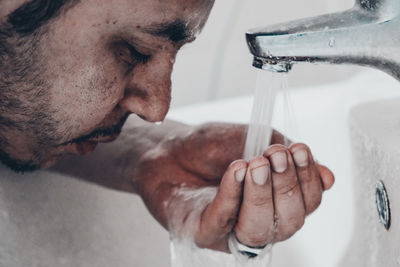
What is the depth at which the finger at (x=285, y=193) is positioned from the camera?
512 mm

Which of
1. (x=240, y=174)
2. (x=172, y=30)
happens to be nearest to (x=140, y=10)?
(x=172, y=30)

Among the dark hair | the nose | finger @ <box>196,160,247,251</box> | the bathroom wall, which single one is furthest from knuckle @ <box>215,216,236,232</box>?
the bathroom wall

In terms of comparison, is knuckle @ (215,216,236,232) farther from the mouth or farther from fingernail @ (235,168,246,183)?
the mouth

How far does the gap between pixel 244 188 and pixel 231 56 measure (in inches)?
23.5

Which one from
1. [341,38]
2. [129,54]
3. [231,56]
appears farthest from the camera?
[231,56]

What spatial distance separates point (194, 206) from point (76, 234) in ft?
0.61

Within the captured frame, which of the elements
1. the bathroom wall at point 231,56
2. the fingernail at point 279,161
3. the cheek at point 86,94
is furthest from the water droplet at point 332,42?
the bathroom wall at point 231,56

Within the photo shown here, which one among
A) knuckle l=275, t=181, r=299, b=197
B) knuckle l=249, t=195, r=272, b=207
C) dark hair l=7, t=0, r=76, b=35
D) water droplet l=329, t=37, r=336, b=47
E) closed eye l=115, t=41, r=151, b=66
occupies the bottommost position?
knuckle l=249, t=195, r=272, b=207

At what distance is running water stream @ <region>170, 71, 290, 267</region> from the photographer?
56cm

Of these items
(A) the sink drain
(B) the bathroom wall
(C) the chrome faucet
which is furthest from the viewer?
(B) the bathroom wall

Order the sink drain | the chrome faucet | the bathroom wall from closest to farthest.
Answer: the chrome faucet → the sink drain → the bathroom wall

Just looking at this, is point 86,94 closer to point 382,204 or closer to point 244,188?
point 244,188

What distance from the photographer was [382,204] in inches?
24.1

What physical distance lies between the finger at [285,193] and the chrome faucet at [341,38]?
85 millimetres
